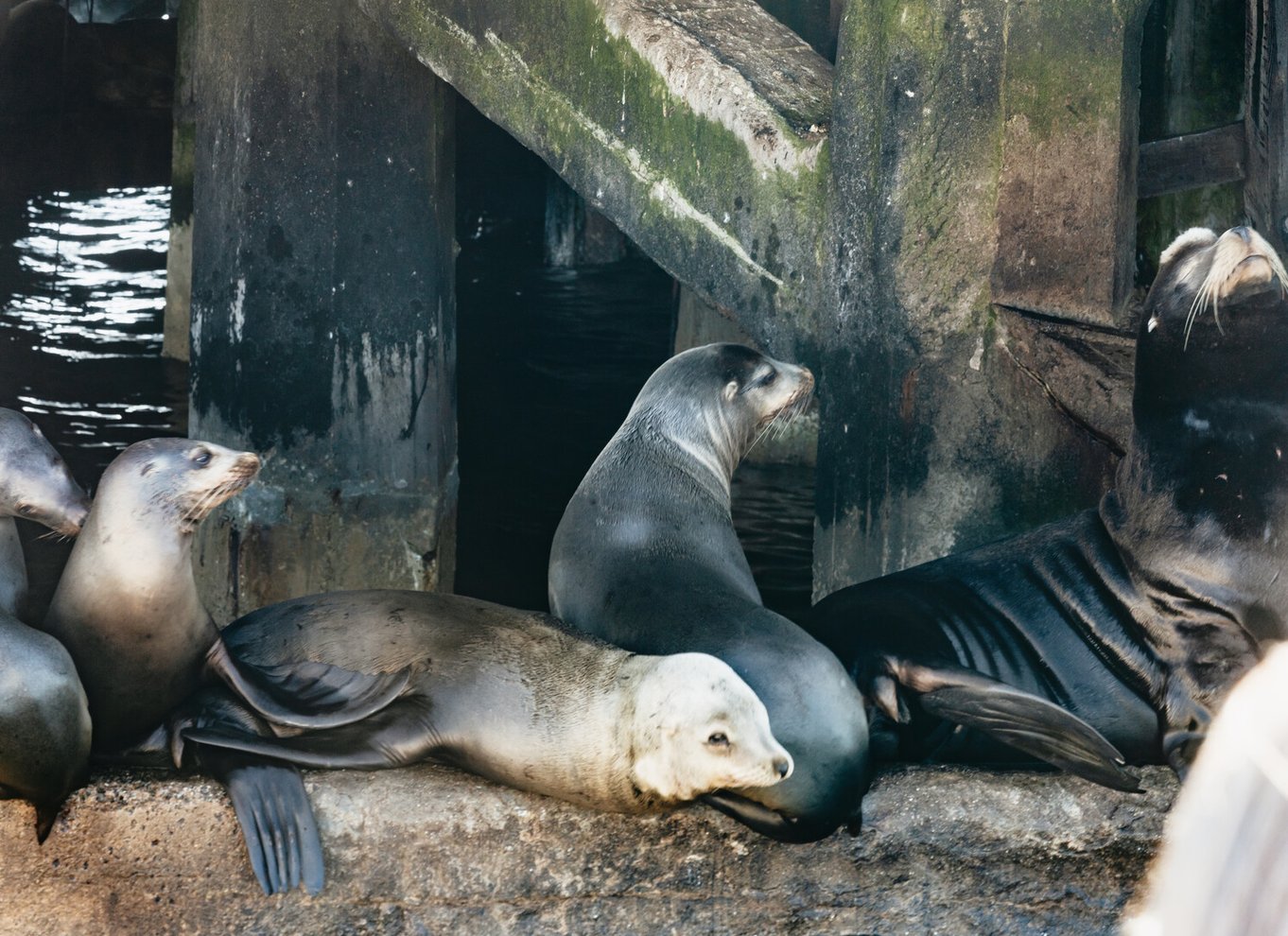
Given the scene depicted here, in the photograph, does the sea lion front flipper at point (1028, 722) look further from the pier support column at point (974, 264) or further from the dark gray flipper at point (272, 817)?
the dark gray flipper at point (272, 817)

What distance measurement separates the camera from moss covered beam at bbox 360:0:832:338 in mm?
4688

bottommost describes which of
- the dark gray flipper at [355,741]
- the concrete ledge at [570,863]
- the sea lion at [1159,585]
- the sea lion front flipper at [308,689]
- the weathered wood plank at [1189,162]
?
the concrete ledge at [570,863]

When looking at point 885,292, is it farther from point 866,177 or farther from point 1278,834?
point 1278,834

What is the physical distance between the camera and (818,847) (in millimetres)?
3283

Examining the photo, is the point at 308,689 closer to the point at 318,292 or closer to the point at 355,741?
the point at 355,741

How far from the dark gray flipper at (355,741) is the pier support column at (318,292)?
2.12 meters

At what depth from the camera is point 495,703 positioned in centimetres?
335

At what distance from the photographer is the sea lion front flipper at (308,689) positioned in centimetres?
335

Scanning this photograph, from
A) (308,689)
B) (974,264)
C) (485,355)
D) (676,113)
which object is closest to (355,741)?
(308,689)

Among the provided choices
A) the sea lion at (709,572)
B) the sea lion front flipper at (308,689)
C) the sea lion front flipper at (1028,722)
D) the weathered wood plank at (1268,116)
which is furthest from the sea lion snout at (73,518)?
the weathered wood plank at (1268,116)

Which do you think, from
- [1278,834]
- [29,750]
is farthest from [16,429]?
[1278,834]

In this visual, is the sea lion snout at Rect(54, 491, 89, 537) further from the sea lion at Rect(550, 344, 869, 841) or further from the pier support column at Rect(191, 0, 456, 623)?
the pier support column at Rect(191, 0, 456, 623)

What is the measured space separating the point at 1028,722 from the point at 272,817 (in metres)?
1.54

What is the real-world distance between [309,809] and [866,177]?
2.36 metres
